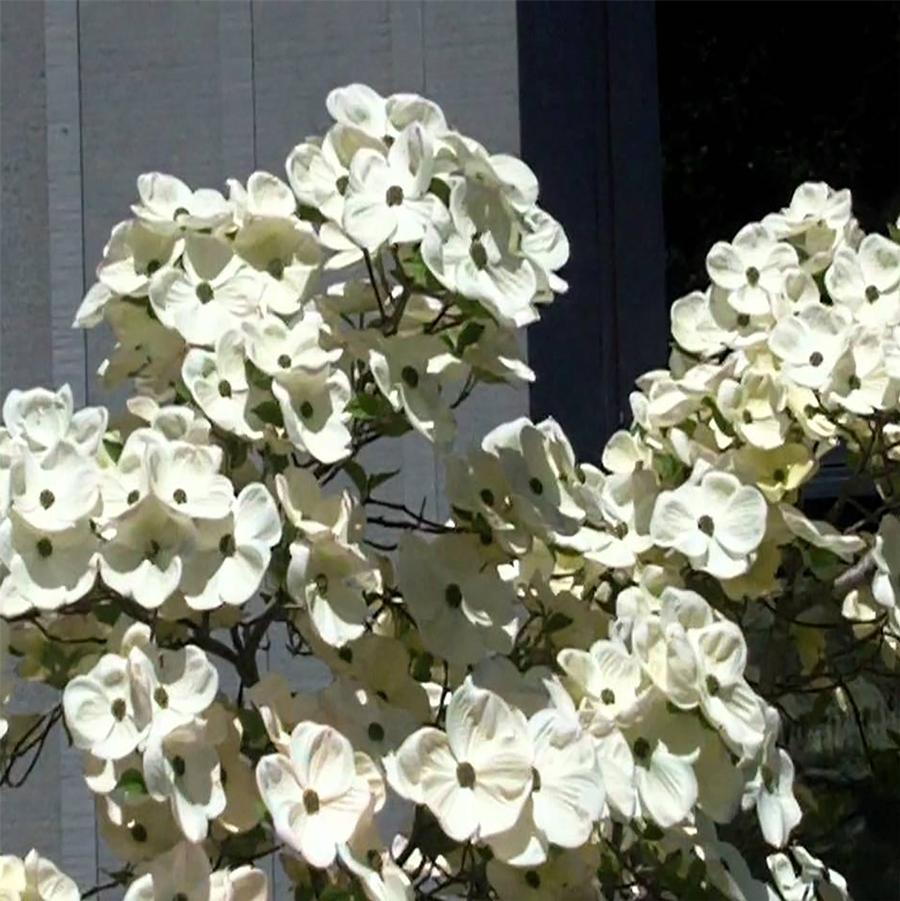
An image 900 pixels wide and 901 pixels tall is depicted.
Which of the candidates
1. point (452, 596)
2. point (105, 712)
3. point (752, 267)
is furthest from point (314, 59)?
point (105, 712)

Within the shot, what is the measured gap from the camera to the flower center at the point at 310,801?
119cm

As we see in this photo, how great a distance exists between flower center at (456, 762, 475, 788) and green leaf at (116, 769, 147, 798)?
22cm

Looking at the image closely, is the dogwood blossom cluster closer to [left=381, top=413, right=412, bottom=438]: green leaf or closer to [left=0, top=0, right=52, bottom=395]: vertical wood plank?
[left=381, top=413, right=412, bottom=438]: green leaf

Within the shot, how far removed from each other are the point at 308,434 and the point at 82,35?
124 centimetres

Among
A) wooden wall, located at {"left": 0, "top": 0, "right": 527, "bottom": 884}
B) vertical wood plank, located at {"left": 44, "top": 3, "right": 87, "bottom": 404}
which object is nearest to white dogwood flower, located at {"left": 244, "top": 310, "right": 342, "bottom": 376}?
wooden wall, located at {"left": 0, "top": 0, "right": 527, "bottom": 884}

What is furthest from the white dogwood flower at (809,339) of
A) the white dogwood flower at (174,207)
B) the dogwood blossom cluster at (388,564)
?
the white dogwood flower at (174,207)

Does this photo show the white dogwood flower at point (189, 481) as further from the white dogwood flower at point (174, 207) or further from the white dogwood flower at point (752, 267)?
the white dogwood flower at point (752, 267)

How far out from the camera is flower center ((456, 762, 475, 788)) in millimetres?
1180

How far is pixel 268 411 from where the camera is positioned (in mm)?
1303

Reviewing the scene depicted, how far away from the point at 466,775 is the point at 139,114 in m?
1.38

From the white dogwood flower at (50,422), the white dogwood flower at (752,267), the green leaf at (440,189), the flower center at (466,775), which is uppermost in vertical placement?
the green leaf at (440,189)

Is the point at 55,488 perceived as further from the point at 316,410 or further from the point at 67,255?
the point at 67,255

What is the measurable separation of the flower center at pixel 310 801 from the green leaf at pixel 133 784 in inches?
4.7

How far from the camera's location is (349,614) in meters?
1.28
